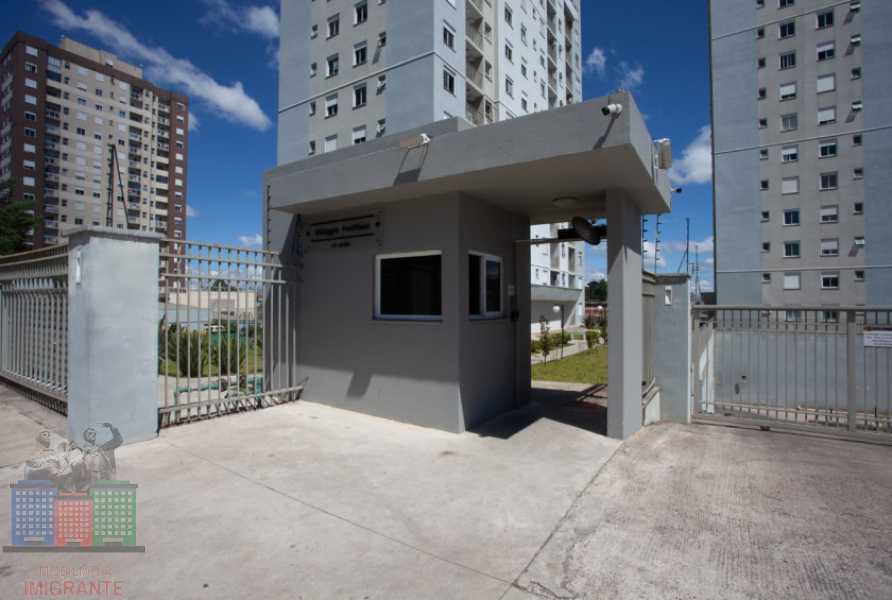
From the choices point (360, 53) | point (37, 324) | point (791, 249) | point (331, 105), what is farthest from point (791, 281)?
point (37, 324)

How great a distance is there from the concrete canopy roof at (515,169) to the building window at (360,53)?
84.1 feet

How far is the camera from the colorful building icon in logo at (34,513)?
3.03 meters

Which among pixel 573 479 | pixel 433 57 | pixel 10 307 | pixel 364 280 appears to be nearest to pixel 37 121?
pixel 433 57

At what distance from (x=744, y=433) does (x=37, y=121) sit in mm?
80996

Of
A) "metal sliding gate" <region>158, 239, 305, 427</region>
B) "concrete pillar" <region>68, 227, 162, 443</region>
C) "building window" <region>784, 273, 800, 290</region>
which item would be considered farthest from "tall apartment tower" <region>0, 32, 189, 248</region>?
"building window" <region>784, 273, 800, 290</region>

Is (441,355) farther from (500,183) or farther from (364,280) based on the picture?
(500,183)

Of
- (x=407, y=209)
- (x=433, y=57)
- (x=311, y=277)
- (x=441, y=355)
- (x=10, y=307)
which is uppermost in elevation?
(x=433, y=57)

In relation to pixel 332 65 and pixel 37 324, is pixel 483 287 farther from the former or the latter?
pixel 332 65

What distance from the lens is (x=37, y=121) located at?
5722 cm

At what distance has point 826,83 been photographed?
98.6 ft

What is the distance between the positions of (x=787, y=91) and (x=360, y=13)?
30285mm

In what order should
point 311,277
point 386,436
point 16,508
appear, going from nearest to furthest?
point 16,508 → point 386,436 → point 311,277

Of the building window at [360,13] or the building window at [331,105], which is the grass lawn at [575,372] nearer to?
the building window at [331,105]

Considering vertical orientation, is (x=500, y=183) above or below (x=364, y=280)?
above
